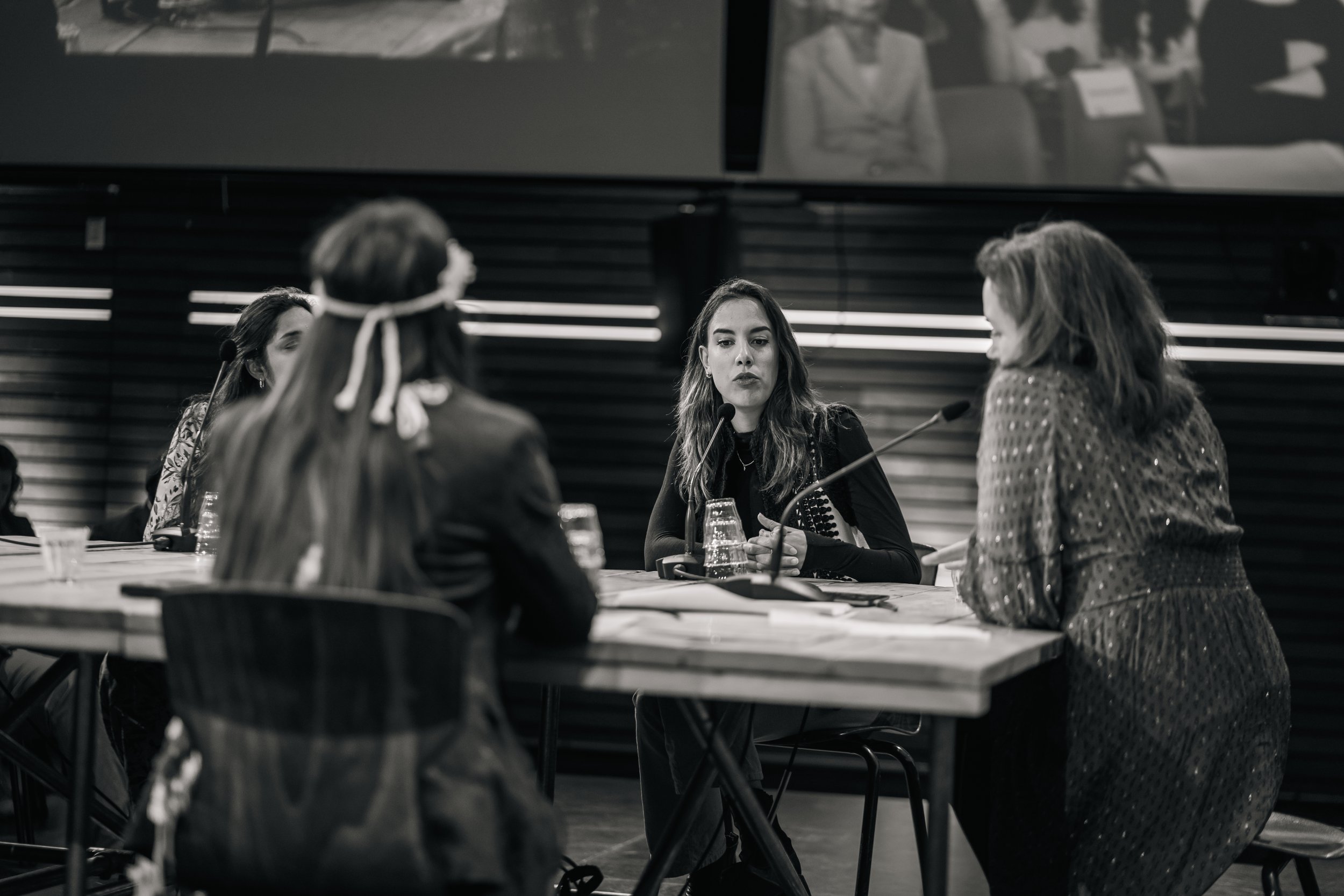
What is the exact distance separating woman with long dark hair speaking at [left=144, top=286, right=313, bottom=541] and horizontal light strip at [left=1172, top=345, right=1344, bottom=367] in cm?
409

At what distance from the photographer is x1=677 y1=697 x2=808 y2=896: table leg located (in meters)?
2.39

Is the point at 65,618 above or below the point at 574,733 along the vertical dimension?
above

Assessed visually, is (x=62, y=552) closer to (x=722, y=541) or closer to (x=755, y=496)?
(x=722, y=541)

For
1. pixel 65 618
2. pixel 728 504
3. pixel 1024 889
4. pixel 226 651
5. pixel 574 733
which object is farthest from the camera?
pixel 574 733

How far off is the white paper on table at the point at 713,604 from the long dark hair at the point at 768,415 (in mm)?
1237

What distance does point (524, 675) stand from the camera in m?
2.20

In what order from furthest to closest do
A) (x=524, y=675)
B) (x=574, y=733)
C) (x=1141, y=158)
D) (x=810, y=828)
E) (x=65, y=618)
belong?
(x=574, y=733)
(x=1141, y=158)
(x=810, y=828)
(x=65, y=618)
(x=524, y=675)

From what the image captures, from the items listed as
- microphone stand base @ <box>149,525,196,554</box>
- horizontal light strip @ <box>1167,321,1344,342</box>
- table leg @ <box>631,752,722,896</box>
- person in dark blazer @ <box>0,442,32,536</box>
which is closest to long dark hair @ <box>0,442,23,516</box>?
person in dark blazer @ <box>0,442,32,536</box>

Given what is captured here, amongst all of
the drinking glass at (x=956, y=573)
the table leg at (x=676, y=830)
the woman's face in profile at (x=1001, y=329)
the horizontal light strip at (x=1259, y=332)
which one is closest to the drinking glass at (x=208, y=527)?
the table leg at (x=676, y=830)

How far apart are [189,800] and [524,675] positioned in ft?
1.76

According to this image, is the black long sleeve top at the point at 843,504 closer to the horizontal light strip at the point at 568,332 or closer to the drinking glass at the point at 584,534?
the drinking glass at the point at 584,534

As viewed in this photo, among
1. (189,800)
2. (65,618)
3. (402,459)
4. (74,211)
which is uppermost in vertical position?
(74,211)

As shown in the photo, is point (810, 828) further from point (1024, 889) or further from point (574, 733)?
point (1024, 889)

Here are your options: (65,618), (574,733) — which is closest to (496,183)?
(574,733)
